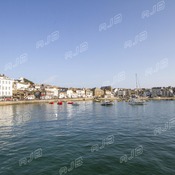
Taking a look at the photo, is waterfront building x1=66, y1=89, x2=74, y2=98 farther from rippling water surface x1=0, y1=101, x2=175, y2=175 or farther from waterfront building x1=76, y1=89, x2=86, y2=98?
rippling water surface x1=0, y1=101, x2=175, y2=175

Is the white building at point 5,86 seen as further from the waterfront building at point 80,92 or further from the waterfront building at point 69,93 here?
the waterfront building at point 80,92

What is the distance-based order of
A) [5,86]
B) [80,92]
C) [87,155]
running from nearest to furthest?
[87,155] → [5,86] → [80,92]

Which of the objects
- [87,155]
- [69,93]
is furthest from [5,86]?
[87,155]

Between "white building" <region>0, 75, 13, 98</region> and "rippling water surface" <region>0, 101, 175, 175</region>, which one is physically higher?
"white building" <region>0, 75, 13, 98</region>

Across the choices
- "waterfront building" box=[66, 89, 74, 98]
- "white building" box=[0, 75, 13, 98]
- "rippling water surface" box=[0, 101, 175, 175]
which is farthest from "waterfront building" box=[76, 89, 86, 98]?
"rippling water surface" box=[0, 101, 175, 175]

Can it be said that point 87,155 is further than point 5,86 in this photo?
No

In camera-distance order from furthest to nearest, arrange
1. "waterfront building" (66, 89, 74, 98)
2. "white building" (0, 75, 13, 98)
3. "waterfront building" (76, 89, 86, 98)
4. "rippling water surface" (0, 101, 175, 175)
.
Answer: "waterfront building" (76, 89, 86, 98) → "waterfront building" (66, 89, 74, 98) → "white building" (0, 75, 13, 98) → "rippling water surface" (0, 101, 175, 175)

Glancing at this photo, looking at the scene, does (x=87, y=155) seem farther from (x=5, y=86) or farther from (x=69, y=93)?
(x=69, y=93)

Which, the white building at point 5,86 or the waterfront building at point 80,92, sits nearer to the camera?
the white building at point 5,86

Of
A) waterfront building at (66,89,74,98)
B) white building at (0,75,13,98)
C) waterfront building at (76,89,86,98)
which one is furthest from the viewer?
waterfront building at (76,89,86,98)

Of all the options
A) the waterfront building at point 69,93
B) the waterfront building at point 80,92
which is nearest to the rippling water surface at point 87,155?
the waterfront building at point 69,93

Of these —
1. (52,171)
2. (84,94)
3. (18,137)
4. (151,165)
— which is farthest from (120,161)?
(84,94)

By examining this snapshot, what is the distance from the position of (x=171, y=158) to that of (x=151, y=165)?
2918 millimetres

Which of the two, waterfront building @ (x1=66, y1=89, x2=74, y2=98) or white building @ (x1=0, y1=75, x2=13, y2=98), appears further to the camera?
waterfront building @ (x1=66, y1=89, x2=74, y2=98)
